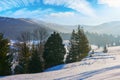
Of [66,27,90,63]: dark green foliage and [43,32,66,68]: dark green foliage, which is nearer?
[43,32,66,68]: dark green foliage

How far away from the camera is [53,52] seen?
150 ft

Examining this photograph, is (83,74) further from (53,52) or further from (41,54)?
(41,54)

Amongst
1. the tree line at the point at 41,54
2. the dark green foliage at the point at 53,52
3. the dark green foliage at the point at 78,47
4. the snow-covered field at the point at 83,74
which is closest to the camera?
the snow-covered field at the point at 83,74

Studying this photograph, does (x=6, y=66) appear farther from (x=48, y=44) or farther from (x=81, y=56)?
(x=81, y=56)

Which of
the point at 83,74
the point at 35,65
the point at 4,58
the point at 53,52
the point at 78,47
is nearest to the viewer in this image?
the point at 83,74

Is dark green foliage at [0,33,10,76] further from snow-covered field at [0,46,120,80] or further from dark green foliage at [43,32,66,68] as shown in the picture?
dark green foliage at [43,32,66,68]

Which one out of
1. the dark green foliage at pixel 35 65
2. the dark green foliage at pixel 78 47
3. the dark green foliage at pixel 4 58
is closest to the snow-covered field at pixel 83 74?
the dark green foliage at pixel 35 65

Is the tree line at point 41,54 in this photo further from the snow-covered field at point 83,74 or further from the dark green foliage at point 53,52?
the snow-covered field at point 83,74

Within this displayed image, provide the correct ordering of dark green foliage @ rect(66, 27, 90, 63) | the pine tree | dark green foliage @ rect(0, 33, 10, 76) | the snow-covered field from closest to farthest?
the snow-covered field < dark green foliage @ rect(0, 33, 10, 76) < the pine tree < dark green foliage @ rect(66, 27, 90, 63)

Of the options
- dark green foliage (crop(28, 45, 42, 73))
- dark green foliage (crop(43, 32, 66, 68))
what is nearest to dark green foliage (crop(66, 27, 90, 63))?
dark green foliage (crop(43, 32, 66, 68))

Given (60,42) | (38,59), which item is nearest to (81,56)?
(60,42)

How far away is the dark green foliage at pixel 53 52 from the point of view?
149 ft

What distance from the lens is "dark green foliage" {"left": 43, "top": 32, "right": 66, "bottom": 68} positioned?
45406 millimetres

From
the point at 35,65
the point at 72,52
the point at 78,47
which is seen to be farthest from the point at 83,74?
the point at 78,47
